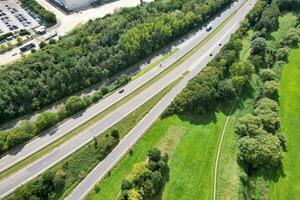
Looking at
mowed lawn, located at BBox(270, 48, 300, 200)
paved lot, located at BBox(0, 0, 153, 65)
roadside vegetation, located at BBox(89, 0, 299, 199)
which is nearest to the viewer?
roadside vegetation, located at BBox(89, 0, 299, 199)

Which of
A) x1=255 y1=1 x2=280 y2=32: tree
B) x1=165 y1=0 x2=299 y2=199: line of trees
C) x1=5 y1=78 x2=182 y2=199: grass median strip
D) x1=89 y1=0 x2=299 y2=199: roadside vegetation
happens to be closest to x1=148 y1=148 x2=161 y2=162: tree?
x1=89 y1=0 x2=299 y2=199: roadside vegetation

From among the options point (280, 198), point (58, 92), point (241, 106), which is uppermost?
point (58, 92)

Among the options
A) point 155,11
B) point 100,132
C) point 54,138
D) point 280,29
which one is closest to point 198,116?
point 100,132

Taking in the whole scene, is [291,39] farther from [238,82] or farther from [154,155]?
[154,155]

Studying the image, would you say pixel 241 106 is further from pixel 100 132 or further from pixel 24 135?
pixel 24 135

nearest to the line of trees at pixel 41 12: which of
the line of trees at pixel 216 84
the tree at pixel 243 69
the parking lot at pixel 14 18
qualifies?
the parking lot at pixel 14 18

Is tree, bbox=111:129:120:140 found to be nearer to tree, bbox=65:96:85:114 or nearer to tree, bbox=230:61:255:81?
tree, bbox=65:96:85:114
